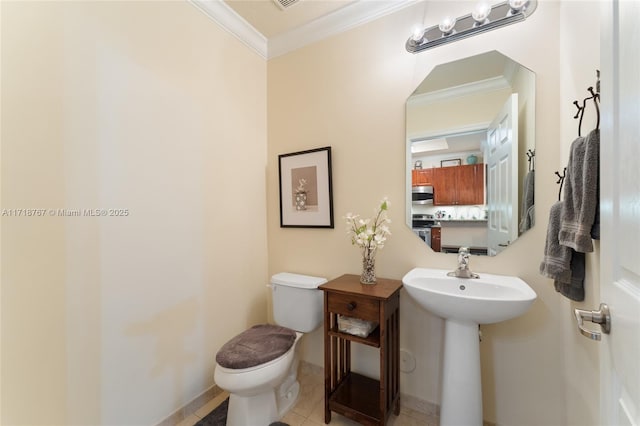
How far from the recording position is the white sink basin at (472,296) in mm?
1057

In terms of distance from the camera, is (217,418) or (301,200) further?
(301,200)

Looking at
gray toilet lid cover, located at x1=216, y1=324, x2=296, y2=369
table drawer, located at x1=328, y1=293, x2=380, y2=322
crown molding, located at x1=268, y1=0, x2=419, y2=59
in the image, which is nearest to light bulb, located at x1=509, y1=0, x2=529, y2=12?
crown molding, located at x1=268, y1=0, x2=419, y2=59

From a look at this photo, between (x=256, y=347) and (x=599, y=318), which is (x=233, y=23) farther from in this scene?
(x=599, y=318)

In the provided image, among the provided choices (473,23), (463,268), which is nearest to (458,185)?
(463,268)

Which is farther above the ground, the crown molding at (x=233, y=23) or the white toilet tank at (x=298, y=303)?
the crown molding at (x=233, y=23)

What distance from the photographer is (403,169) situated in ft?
5.16

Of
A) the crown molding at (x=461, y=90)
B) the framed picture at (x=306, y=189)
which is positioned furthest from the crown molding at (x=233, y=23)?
the crown molding at (x=461, y=90)

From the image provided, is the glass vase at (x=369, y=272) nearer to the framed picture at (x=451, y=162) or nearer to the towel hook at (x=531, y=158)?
the framed picture at (x=451, y=162)

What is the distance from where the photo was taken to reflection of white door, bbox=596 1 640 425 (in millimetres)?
431

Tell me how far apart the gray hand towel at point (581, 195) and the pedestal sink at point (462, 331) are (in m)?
0.38

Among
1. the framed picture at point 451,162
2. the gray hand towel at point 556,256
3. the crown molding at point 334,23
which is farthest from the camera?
the crown molding at point 334,23

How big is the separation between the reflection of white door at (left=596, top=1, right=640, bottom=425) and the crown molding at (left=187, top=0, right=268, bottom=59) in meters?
1.90

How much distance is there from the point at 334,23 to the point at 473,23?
34.7 inches

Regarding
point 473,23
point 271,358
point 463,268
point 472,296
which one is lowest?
point 271,358
